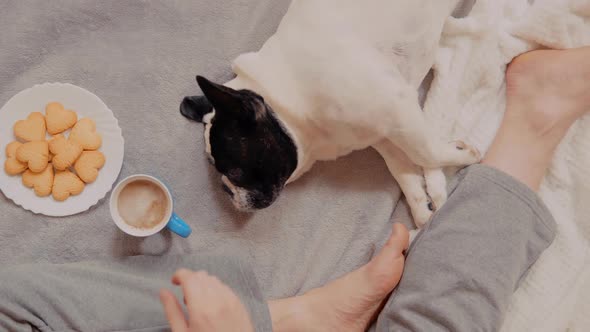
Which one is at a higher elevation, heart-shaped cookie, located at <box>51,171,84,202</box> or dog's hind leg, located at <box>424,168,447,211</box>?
dog's hind leg, located at <box>424,168,447,211</box>

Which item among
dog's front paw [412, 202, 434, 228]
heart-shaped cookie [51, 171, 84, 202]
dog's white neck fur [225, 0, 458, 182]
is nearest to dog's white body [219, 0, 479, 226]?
dog's white neck fur [225, 0, 458, 182]

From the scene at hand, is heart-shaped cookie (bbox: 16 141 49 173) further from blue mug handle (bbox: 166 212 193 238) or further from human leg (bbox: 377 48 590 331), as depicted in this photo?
human leg (bbox: 377 48 590 331)

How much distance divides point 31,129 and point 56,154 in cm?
9

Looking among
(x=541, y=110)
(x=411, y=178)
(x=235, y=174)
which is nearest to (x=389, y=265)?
(x=411, y=178)

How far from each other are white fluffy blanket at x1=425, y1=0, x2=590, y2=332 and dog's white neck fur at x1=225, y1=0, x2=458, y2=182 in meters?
0.19

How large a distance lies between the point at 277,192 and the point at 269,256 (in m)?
0.28

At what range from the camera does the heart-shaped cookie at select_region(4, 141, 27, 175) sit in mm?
1366

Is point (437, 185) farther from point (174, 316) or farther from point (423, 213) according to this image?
point (174, 316)

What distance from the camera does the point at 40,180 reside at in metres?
1.38

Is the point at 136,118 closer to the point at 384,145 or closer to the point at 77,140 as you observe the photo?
the point at 77,140

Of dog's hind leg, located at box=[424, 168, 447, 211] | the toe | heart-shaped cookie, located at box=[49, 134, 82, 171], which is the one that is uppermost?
dog's hind leg, located at box=[424, 168, 447, 211]

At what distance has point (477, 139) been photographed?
144cm

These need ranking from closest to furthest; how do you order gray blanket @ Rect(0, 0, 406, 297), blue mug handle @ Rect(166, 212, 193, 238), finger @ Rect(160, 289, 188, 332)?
finger @ Rect(160, 289, 188, 332) < blue mug handle @ Rect(166, 212, 193, 238) < gray blanket @ Rect(0, 0, 406, 297)

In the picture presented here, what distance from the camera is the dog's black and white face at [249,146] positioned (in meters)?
1.12
